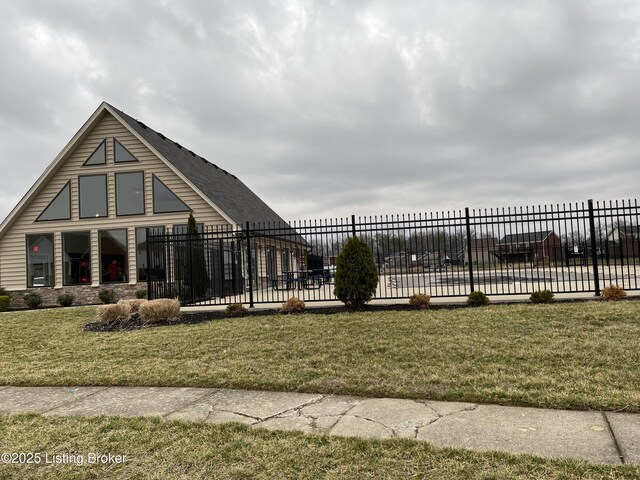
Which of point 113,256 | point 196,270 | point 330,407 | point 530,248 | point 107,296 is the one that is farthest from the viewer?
point 113,256

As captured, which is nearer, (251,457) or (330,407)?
(251,457)

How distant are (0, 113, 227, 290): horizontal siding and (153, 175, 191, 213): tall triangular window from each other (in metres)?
0.17

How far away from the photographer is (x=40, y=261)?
1773 centimetres

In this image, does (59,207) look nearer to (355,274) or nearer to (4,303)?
(4,303)

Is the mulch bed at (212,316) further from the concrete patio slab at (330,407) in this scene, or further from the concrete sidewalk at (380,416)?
the concrete patio slab at (330,407)

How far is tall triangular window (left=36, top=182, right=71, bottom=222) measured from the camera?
58.3 ft

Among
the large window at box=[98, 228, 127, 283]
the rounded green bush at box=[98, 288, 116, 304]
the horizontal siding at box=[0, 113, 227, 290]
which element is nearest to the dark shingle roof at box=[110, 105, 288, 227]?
the horizontal siding at box=[0, 113, 227, 290]

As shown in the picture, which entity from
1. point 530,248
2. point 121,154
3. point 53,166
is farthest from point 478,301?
point 53,166

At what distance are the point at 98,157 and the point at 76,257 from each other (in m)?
4.36

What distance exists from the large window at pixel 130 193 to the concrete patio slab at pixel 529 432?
16.5m

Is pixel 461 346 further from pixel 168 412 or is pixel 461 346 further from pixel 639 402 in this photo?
pixel 168 412

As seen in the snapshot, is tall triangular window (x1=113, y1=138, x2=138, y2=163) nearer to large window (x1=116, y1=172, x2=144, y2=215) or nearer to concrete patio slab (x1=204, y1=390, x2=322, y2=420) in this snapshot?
large window (x1=116, y1=172, x2=144, y2=215)

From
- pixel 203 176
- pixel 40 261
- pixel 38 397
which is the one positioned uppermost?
pixel 203 176

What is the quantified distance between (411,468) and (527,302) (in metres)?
7.65
